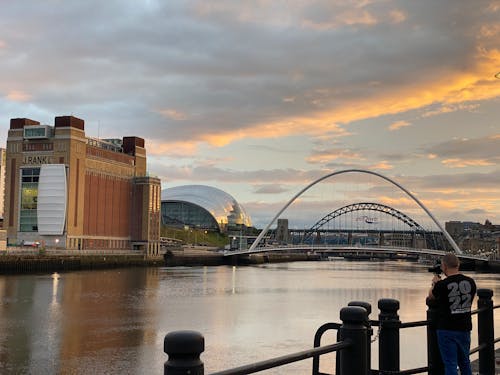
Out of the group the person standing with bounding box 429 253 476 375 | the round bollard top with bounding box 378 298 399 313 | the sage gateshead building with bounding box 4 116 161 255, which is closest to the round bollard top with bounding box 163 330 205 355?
the round bollard top with bounding box 378 298 399 313

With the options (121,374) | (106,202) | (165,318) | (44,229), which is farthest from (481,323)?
(106,202)

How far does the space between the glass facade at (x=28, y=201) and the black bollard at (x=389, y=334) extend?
10539 cm

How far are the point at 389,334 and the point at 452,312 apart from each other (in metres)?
0.82

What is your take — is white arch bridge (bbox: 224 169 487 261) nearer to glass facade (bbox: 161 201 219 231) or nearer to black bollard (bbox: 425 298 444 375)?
glass facade (bbox: 161 201 219 231)

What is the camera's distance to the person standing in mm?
6129

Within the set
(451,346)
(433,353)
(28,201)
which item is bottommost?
(433,353)

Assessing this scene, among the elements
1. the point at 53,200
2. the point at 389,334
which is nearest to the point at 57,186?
the point at 53,200

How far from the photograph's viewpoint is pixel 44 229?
101938mm

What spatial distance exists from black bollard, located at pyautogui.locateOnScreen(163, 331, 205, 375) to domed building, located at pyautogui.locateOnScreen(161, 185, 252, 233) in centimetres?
18476

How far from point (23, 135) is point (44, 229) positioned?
16.4m

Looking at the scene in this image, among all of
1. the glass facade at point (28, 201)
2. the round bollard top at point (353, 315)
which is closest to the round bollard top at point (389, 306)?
the round bollard top at point (353, 315)

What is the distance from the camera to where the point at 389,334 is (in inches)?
227

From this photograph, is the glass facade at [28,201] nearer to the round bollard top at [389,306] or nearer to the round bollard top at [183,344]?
the round bollard top at [389,306]

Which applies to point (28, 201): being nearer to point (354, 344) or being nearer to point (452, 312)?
point (452, 312)
